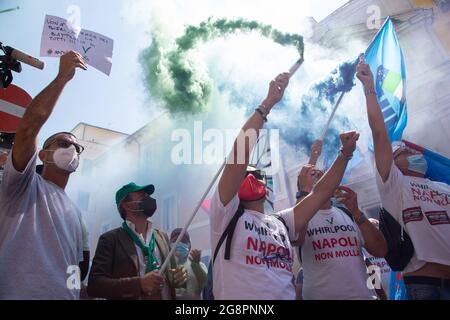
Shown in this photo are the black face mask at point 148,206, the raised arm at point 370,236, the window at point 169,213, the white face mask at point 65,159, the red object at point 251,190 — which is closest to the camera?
the red object at point 251,190

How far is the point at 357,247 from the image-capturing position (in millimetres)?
3115

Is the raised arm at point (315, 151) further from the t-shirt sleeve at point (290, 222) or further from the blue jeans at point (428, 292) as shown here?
the blue jeans at point (428, 292)

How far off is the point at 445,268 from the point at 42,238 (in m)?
3.03

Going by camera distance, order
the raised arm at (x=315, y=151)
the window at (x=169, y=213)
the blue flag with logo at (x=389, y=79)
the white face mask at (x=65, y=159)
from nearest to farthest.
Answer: the white face mask at (x=65, y=159) → the raised arm at (x=315, y=151) → the blue flag with logo at (x=389, y=79) → the window at (x=169, y=213)

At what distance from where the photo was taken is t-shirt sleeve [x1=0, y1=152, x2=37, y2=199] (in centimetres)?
231

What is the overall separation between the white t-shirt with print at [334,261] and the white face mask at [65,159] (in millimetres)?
2023

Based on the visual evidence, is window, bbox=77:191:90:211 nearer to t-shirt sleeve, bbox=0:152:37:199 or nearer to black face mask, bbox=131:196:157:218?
black face mask, bbox=131:196:157:218

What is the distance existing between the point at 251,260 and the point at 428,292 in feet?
5.08

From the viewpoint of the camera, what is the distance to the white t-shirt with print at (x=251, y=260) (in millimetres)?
2287

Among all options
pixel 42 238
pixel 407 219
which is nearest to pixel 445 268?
pixel 407 219

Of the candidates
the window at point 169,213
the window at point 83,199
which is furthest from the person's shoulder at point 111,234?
the window at point 83,199

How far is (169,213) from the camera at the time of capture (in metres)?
17.9

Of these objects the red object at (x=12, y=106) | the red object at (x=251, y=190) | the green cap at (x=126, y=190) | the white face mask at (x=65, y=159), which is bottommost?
the red object at (x=251, y=190)

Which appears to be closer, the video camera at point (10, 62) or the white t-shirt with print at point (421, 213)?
the white t-shirt with print at point (421, 213)
